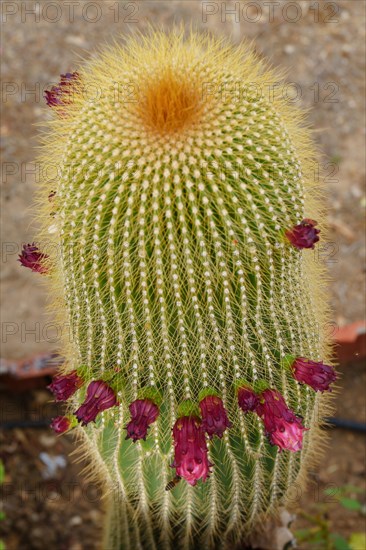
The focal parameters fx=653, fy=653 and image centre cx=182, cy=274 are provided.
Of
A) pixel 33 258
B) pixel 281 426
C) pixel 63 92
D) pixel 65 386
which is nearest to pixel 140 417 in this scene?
pixel 65 386

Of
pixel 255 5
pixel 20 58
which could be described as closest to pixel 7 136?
pixel 20 58

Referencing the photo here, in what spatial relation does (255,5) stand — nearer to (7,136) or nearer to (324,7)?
(324,7)

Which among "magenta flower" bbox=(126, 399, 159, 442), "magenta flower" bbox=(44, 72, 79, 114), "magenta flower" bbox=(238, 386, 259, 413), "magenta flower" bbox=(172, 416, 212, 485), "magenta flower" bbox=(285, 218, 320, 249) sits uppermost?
"magenta flower" bbox=(44, 72, 79, 114)

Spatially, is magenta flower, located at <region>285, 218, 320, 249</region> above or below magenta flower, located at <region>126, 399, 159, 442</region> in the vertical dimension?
above

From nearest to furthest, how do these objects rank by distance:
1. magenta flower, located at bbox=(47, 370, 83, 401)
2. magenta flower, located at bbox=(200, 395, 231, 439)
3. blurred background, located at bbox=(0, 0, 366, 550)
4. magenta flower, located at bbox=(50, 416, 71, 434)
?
magenta flower, located at bbox=(200, 395, 231, 439) → magenta flower, located at bbox=(47, 370, 83, 401) → magenta flower, located at bbox=(50, 416, 71, 434) → blurred background, located at bbox=(0, 0, 366, 550)

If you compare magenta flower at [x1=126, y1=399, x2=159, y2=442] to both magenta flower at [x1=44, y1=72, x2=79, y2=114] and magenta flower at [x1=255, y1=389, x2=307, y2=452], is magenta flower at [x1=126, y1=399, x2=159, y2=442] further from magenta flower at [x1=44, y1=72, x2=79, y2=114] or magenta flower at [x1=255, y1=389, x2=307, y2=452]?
magenta flower at [x1=44, y1=72, x2=79, y2=114]

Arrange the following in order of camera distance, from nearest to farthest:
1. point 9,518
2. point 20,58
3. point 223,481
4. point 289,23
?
point 223,481 < point 9,518 < point 20,58 < point 289,23

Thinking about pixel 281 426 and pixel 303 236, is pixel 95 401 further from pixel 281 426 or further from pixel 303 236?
pixel 303 236

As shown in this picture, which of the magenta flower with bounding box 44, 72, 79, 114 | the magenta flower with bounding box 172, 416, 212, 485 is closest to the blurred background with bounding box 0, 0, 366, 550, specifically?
the magenta flower with bounding box 44, 72, 79, 114
